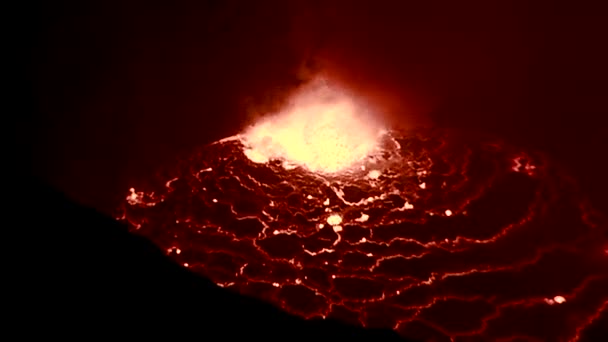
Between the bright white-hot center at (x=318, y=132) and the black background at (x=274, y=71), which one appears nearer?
the black background at (x=274, y=71)

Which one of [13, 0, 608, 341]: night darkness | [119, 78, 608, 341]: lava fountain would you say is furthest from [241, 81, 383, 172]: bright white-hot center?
[13, 0, 608, 341]: night darkness

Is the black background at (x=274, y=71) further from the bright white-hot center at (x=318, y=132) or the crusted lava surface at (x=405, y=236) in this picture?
the crusted lava surface at (x=405, y=236)

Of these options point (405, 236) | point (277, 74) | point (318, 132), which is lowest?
point (405, 236)

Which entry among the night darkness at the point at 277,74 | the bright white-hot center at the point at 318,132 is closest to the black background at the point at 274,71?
the night darkness at the point at 277,74

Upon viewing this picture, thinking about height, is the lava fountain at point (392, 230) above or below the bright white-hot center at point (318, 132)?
below

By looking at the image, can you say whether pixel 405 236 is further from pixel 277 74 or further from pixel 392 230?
pixel 277 74

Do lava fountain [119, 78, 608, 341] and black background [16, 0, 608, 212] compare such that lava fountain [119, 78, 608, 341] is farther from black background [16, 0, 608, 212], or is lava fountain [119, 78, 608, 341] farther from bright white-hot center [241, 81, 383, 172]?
black background [16, 0, 608, 212]

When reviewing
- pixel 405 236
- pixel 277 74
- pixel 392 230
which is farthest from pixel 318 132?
pixel 405 236
